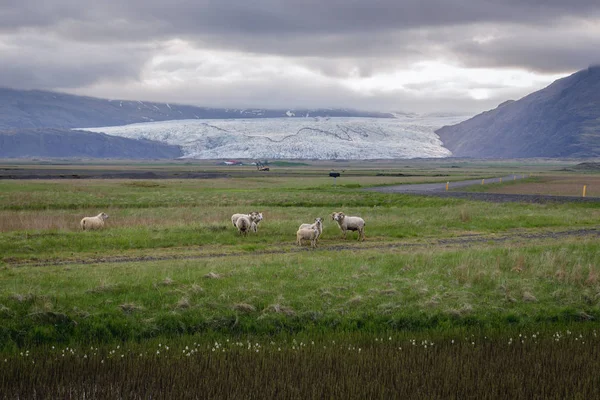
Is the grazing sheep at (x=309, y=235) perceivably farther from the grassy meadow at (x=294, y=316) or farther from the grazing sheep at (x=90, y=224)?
the grazing sheep at (x=90, y=224)

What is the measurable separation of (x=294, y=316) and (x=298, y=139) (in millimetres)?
174405

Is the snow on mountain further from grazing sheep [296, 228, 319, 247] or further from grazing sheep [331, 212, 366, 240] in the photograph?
grazing sheep [296, 228, 319, 247]

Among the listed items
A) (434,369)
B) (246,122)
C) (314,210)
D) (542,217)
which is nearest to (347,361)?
(434,369)

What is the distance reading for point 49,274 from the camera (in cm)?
1644

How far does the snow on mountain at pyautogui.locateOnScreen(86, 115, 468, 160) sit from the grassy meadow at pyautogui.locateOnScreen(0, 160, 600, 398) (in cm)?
15946

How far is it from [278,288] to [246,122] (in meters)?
185

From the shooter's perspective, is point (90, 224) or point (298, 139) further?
point (298, 139)

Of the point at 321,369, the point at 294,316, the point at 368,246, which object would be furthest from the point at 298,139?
the point at 321,369

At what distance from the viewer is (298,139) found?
7352 inches

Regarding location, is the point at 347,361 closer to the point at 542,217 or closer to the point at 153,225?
the point at 153,225

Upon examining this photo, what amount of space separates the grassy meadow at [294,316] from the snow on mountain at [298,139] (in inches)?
6278

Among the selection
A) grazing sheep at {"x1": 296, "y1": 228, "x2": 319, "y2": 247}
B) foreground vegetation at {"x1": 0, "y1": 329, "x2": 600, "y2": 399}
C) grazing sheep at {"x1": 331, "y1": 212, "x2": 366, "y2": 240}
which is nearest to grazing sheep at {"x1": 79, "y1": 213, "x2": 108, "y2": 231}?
grazing sheep at {"x1": 296, "y1": 228, "x2": 319, "y2": 247}

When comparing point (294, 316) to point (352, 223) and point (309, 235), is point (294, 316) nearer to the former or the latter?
point (309, 235)

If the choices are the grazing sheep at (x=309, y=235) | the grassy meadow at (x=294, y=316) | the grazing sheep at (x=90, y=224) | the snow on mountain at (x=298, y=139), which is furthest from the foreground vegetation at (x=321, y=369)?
the snow on mountain at (x=298, y=139)
